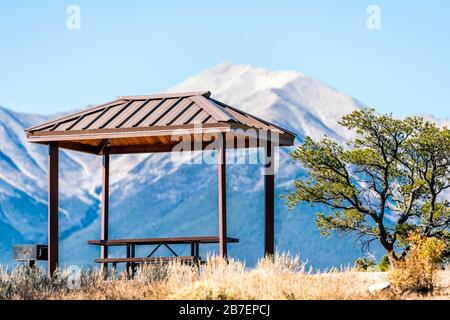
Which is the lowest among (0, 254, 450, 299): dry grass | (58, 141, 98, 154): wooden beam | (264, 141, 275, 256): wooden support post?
(0, 254, 450, 299): dry grass

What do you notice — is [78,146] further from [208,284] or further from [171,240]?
[208,284]

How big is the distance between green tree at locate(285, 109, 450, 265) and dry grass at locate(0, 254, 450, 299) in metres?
4.39

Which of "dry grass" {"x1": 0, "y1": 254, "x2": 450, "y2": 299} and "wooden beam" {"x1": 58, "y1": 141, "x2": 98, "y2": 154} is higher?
"wooden beam" {"x1": 58, "y1": 141, "x2": 98, "y2": 154}

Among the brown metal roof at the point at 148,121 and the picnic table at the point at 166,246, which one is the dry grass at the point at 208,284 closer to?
the picnic table at the point at 166,246

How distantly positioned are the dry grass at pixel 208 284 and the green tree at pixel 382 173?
4.39 m

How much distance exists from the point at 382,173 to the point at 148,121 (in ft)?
23.4

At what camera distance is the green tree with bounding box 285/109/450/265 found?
840 inches

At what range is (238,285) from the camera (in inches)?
550

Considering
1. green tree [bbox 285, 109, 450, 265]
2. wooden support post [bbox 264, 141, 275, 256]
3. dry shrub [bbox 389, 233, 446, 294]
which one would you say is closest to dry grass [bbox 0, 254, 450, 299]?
dry shrub [bbox 389, 233, 446, 294]

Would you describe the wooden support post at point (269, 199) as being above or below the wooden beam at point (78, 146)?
below

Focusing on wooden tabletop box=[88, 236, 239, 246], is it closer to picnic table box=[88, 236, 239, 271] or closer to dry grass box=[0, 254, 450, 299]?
picnic table box=[88, 236, 239, 271]

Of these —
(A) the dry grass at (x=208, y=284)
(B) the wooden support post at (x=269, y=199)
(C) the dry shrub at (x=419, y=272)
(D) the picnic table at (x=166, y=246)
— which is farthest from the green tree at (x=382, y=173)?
(C) the dry shrub at (x=419, y=272)

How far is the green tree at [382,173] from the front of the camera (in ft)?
70.0

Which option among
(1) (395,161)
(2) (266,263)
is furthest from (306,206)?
(2) (266,263)
